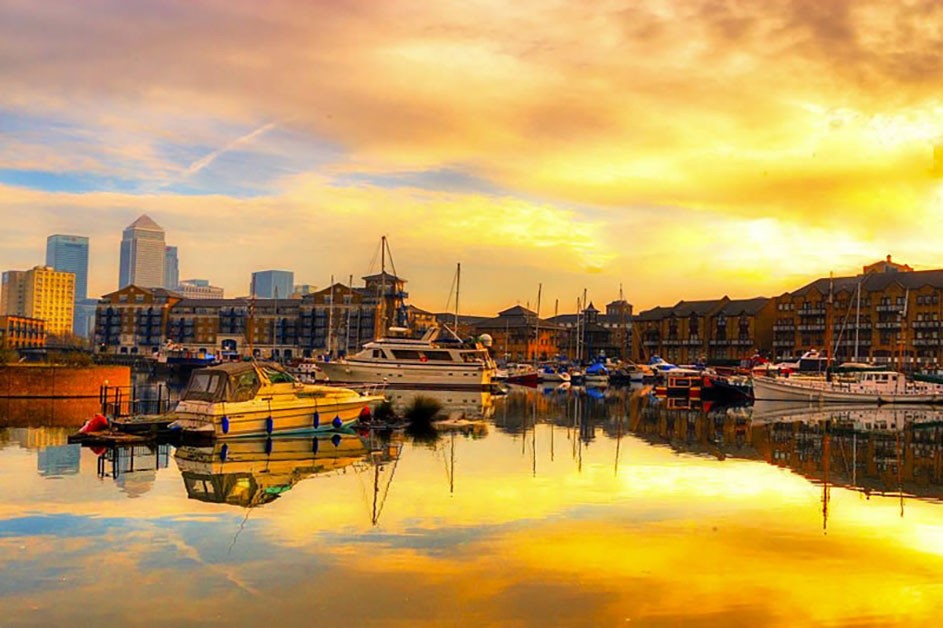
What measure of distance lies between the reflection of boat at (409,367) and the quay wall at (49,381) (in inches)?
1330

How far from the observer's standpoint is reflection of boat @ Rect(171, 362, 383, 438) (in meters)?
35.2

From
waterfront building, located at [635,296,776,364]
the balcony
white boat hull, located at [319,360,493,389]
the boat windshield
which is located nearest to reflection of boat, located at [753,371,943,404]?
white boat hull, located at [319,360,493,389]

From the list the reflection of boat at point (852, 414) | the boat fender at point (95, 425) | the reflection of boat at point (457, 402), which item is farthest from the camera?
the reflection of boat at point (852, 414)

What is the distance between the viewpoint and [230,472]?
2777 cm

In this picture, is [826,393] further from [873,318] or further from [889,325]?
[873,318]

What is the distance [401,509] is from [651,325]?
15738 centimetres

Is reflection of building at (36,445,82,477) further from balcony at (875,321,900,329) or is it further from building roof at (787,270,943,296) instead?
balcony at (875,321,900,329)

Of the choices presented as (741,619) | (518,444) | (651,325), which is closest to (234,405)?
(518,444)

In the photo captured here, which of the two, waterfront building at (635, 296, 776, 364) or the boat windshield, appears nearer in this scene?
the boat windshield

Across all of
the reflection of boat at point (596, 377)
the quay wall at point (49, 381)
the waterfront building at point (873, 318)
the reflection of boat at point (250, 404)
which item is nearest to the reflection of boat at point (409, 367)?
the reflection of boat at point (596, 377)

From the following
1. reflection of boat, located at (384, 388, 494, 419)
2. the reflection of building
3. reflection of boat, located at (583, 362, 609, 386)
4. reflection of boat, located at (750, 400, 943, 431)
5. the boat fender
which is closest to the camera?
the reflection of building

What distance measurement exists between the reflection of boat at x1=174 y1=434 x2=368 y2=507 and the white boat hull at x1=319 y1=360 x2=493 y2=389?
2085 inches

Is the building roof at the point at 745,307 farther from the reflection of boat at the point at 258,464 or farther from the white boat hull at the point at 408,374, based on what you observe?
the reflection of boat at the point at 258,464

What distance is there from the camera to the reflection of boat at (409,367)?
302ft
